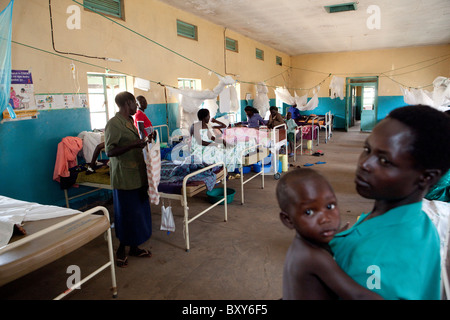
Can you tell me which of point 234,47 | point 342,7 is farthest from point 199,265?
point 234,47

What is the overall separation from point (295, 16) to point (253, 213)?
561 cm

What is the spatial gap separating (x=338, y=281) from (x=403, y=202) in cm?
29

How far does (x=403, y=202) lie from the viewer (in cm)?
88

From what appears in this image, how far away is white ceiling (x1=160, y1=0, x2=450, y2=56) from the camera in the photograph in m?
6.72

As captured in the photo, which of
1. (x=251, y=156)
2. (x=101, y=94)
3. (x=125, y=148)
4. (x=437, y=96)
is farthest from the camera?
(x=437, y=96)

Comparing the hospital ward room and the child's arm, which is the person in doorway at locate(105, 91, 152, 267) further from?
the child's arm

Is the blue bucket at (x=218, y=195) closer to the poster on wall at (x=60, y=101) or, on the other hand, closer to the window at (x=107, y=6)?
Answer: the poster on wall at (x=60, y=101)

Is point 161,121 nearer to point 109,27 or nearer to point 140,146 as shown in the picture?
point 109,27

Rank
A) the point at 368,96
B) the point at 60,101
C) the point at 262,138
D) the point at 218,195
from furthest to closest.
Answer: the point at 368,96 < the point at 262,138 < the point at 218,195 < the point at 60,101

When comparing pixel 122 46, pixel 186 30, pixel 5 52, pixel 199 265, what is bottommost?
pixel 199 265

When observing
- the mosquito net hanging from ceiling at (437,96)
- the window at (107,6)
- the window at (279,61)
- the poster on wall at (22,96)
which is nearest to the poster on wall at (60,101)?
the poster on wall at (22,96)

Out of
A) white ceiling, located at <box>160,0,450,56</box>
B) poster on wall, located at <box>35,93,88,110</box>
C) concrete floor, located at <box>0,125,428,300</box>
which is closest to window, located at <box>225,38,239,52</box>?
white ceiling, located at <box>160,0,450,56</box>

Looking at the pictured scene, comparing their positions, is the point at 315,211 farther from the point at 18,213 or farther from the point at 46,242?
the point at 18,213

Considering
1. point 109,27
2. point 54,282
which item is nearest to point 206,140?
point 109,27
